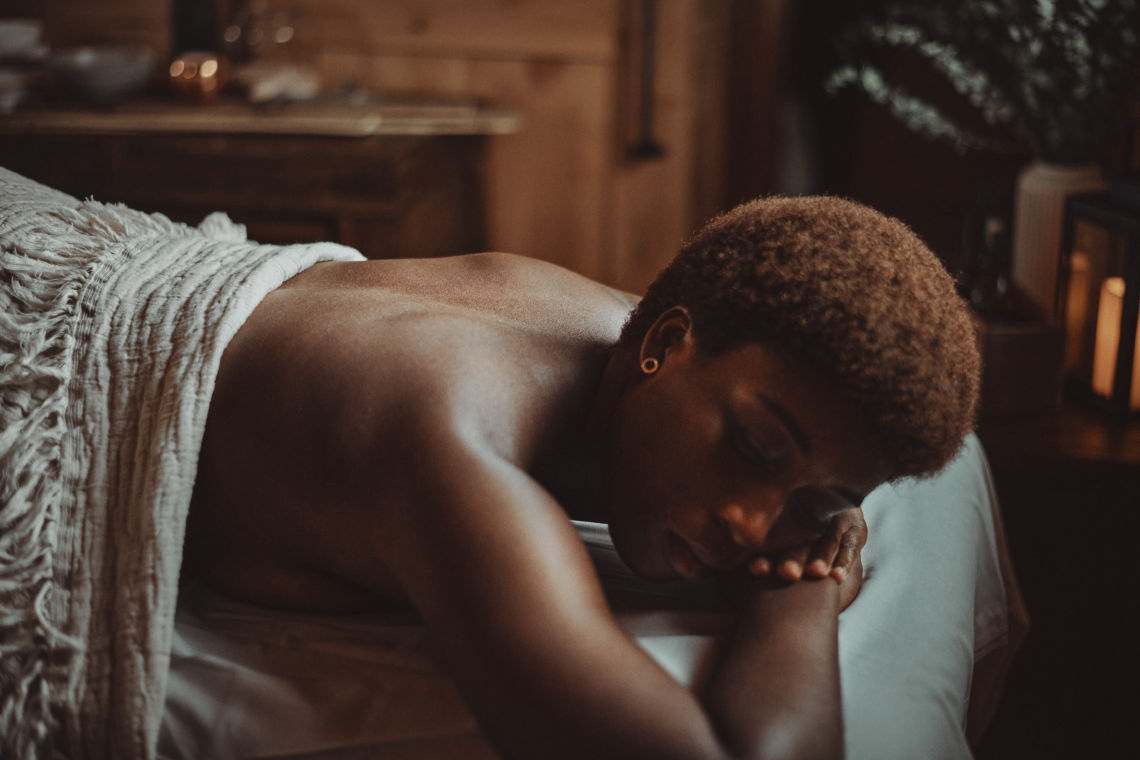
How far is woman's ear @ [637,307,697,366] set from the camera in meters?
0.83

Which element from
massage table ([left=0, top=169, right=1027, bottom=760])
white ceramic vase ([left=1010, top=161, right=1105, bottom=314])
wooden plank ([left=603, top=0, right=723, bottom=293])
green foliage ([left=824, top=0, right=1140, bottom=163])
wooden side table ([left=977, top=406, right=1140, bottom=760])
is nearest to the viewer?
massage table ([left=0, top=169, right=1027, bottom=760])

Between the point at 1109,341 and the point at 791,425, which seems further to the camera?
the point at 1109,341

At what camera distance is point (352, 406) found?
2.50 feet

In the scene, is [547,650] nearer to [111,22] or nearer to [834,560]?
[834,560]

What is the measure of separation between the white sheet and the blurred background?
1.61 ft

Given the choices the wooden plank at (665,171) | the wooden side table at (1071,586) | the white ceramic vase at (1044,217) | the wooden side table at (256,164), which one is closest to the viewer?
the wooden side table at (1071,586)

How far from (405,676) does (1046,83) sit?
4.10 feet

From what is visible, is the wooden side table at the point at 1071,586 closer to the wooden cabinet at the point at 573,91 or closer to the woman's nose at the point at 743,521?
the woman's nose at the point at 743,521

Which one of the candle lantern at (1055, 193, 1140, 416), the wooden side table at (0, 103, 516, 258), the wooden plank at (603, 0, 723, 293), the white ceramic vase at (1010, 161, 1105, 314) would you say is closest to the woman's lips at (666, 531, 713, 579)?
the candle lantern at (1055, 193, 1140, 416)

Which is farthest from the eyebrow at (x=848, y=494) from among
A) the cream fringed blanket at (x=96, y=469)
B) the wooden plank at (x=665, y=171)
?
the wooden plank at (x=665, y=171)

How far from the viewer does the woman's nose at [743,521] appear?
753 millimetres

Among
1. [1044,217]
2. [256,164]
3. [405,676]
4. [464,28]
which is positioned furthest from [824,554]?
[464,28]

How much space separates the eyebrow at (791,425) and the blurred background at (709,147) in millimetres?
659

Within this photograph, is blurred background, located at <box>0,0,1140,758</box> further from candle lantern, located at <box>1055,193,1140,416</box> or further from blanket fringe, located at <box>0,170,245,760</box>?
blanket fringe, located at <box>0,170,245,760</box>
